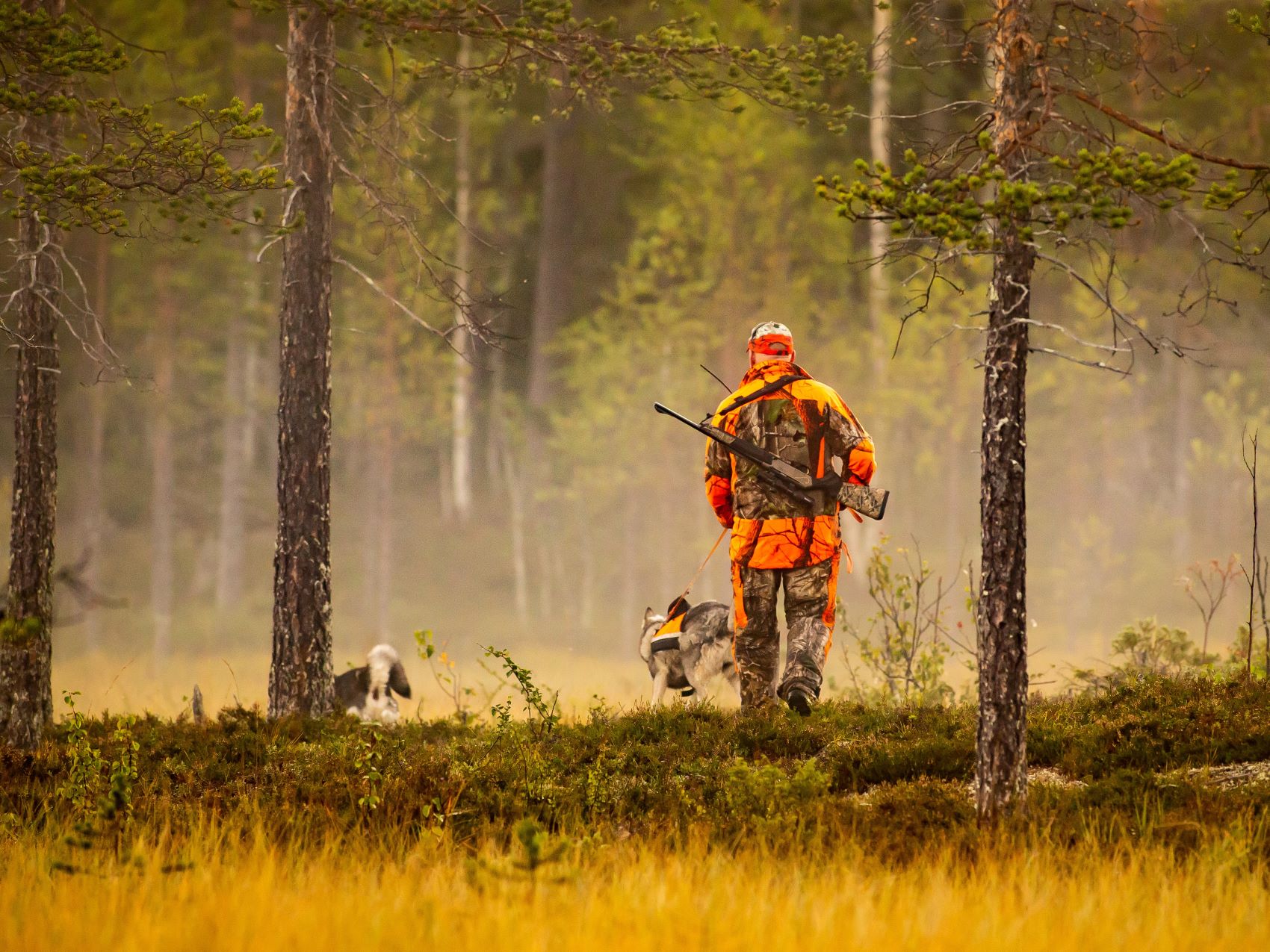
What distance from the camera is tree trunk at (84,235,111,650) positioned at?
989 inches

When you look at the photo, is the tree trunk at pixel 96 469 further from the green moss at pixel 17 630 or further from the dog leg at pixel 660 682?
the green moss at pixel 17 630

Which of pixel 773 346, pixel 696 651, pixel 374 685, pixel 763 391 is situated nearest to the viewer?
pixel 763 391

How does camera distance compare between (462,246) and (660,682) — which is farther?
(462,246)

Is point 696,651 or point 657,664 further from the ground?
point 696,651

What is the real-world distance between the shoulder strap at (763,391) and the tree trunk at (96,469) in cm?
1813

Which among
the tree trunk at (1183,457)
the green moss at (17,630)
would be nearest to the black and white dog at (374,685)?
Answer: the green moss at (17,630)

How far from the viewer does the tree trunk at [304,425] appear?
9977 millimetres

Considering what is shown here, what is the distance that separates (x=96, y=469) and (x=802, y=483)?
69.2 ft

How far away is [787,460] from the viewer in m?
9.06

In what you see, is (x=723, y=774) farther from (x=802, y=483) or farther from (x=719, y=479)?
(x=719, y=479)

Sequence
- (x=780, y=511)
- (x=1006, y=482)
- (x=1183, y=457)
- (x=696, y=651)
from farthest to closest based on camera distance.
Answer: (x=1183, y=457)
(x=696, y=651)
(x=780, y=511)
(x=1006, y=482)

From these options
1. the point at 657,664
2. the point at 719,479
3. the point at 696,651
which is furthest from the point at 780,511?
the point at 657,664

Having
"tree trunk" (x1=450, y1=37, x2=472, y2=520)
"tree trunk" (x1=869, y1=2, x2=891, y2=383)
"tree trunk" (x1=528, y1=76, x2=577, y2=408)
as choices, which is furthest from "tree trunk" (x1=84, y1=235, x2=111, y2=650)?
"tree trunk" (x1=869, y1=2, x2=891, y2=383)

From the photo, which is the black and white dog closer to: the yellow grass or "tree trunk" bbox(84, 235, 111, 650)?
the yellow grass
